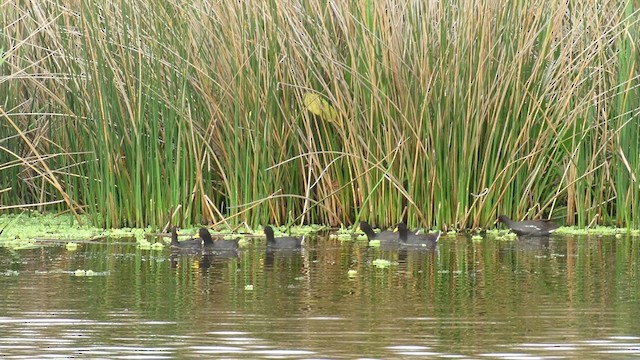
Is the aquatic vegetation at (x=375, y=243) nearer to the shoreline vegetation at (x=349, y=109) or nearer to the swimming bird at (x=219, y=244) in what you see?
the shoreline vegetation at (x=349, y=109)

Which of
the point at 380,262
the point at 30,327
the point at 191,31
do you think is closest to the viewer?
the point at 30,327

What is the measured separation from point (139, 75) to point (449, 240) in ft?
10.8

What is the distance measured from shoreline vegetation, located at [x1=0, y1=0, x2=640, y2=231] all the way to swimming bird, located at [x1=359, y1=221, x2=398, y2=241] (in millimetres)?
744

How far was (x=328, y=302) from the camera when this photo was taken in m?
9.60

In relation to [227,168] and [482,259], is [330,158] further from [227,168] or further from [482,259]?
[482,259]

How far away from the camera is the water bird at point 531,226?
46.0 ft

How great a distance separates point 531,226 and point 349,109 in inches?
82.2

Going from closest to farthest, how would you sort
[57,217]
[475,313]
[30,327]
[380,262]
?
[30,327], [475,313], [380,262], [57,217]

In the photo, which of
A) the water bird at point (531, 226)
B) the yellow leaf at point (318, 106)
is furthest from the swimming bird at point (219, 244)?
the water bird at point (531, 226)

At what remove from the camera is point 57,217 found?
15.9 m

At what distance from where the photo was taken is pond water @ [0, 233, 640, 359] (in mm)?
7855

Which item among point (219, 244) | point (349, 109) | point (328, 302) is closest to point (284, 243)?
point (219, 244)

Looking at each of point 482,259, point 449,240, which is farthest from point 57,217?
point 482,259

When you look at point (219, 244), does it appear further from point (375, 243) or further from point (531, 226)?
point (531, 226)
